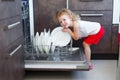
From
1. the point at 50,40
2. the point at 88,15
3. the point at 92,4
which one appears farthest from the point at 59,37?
the point at 92,4

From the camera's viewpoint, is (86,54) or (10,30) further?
(86,54)

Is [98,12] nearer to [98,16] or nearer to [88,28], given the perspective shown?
[98,16]

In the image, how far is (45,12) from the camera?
221cm

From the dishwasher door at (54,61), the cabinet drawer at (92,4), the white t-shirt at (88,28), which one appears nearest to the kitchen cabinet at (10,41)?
the dishwasher door at (54,61)

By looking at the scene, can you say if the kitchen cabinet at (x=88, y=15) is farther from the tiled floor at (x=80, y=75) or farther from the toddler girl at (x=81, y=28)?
the tiled floor at (x=80, y=75)

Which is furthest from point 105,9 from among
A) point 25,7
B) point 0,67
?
point 0,67

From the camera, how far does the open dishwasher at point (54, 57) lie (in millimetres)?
1748

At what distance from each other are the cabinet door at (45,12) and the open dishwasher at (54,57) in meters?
0.26

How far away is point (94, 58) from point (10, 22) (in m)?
1.34

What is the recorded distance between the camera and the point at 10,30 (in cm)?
130

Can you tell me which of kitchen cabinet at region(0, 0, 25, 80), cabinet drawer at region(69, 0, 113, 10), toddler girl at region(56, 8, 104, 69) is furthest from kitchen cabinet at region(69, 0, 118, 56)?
kitchen cabinet at region(0, 0, 25, 80)

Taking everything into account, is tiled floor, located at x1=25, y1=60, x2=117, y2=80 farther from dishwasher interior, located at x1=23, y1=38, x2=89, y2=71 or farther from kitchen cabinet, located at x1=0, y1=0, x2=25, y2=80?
kitchen cabinet, located at x1=0, y1=0, x2=25, y2=80

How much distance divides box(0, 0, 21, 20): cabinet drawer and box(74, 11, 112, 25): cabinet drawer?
859 millimetres

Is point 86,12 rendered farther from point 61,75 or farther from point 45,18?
point 61,75
